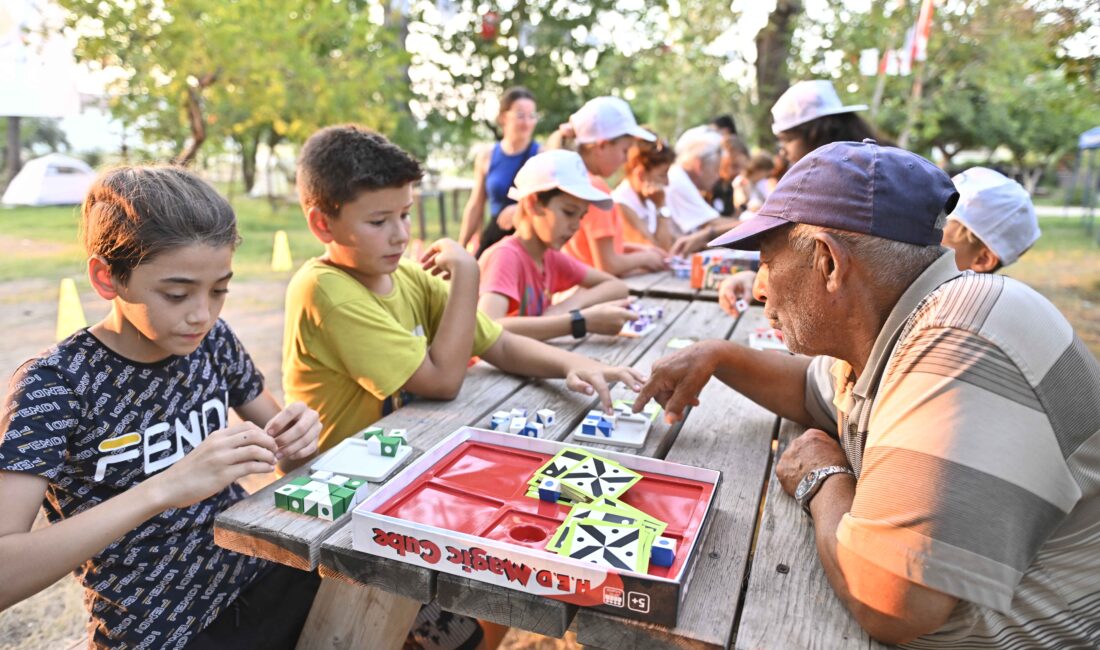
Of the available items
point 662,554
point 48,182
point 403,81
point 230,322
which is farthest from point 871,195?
point 403,81

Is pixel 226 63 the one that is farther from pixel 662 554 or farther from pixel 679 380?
pixel 662 554

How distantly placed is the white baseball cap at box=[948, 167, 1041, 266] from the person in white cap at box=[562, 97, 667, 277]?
208cm

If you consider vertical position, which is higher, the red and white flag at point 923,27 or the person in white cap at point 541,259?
the red and white flag at point 923,27

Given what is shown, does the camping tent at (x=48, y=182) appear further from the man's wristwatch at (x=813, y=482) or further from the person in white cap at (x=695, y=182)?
the man's wristwatch at (x=813, y=482)

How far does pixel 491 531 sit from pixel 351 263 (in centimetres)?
127

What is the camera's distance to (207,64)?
909cm

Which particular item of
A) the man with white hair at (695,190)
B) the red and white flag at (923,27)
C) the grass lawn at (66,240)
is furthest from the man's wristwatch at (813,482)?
the red and white flag at (923,27)

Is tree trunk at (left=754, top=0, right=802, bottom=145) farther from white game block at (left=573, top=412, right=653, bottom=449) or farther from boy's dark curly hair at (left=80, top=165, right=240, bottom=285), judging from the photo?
boy's dark curly hair at (left=80, top=165, right=240, bottom=285)

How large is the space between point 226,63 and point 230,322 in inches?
152

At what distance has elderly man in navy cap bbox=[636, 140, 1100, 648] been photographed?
1.13 metres

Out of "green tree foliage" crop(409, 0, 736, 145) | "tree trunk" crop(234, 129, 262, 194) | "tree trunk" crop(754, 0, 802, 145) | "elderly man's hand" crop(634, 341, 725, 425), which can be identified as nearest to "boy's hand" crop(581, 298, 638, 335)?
"elderly man's hand" crop(634, 341, 725, 425)

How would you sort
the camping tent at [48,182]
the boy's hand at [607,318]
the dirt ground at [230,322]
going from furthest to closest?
the camping tent at [48,182]
the boy's hand at [607,318]
the dirt ground at [230,322]

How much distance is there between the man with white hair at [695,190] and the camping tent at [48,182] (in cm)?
764

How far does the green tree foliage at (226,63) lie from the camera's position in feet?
28.1
